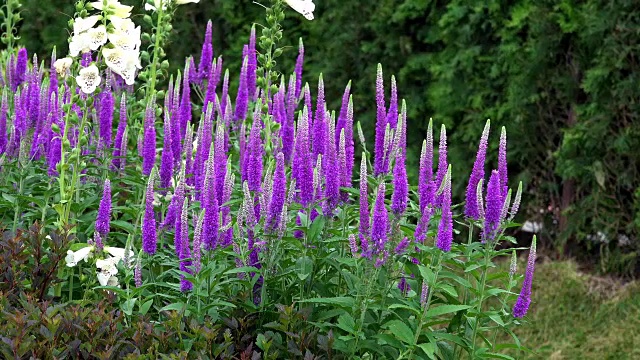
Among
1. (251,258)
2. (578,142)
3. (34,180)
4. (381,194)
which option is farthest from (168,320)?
(578,142)

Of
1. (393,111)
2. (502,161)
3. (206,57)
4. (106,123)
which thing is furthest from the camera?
(206,57)

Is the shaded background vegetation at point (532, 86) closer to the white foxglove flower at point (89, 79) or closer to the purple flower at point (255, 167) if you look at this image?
the white foxglove flower at point (89, 79)

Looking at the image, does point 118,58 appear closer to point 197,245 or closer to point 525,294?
point 197,245

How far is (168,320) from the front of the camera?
2.86 meters

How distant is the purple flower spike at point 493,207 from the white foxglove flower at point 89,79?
1.55 meters

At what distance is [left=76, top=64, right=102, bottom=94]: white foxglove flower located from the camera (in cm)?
351

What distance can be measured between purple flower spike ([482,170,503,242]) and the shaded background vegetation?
3.83 m

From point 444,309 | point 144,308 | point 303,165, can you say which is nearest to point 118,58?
point 303,165

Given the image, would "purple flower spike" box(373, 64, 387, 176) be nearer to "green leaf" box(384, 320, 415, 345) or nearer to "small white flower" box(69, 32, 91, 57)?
"green leaf" box(384, 320, 415, 345)

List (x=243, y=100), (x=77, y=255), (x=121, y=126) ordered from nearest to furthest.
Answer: (x=77, y=255) → (x=121, y=126) → (x=243, y=100)

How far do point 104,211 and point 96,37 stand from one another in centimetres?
70

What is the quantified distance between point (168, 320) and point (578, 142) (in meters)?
4.65

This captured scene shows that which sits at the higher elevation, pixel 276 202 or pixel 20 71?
pixel 20 71

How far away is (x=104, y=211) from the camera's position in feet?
10.6
